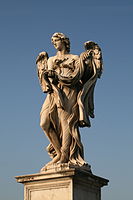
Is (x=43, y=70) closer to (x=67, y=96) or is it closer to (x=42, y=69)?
(x=42, y=69)

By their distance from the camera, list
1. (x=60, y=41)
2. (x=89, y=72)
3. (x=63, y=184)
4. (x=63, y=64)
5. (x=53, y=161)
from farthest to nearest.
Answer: (x=60, y=41) < (x=89, y=72) < (x=63, y=64) < (x=53, y=161) < (x=63, y=184)

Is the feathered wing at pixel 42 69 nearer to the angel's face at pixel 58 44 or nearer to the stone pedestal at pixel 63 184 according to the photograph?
the angel's face at pixel 58 44

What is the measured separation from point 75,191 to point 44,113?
8.61ft

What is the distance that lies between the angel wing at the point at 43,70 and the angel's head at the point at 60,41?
500 millimetres

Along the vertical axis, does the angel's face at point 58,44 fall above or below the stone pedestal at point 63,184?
above

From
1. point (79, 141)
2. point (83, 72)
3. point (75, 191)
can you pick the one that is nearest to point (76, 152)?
point (79, 141)

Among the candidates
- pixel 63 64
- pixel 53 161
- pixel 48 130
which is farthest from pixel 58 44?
pixel 53 161

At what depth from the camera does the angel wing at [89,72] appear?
622 inches

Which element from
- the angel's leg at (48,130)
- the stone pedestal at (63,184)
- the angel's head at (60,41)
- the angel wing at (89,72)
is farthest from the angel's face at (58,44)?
the stone pedestal at (63,184)

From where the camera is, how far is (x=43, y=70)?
16.3 meters

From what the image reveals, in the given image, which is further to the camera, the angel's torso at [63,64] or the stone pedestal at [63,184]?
the angel's torso at [63,64]

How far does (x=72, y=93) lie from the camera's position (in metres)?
15.8

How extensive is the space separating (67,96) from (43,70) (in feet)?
3.88

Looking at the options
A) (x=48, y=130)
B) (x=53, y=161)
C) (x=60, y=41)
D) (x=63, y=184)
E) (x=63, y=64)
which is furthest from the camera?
(x=60, y=41)
